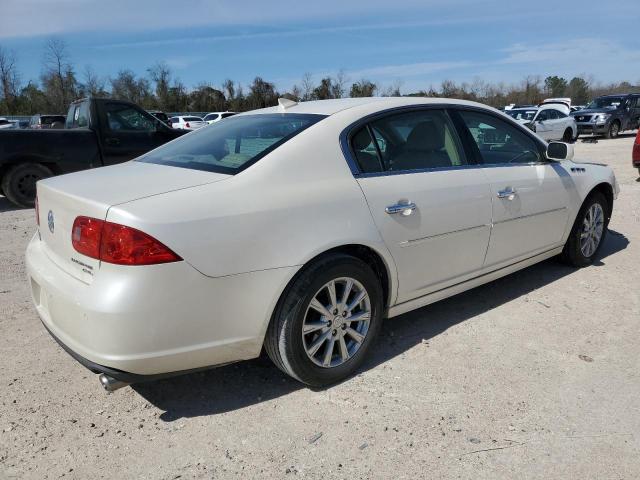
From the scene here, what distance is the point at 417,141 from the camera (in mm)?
3572

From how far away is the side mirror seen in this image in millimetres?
4277

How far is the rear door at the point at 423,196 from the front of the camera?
3156 mm

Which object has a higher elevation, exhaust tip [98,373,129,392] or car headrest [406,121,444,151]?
car headrest [406,121,444,151]

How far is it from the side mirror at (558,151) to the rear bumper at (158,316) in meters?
2.75

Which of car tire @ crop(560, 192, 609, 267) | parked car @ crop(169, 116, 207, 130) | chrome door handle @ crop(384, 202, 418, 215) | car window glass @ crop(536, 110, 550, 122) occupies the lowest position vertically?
car tire @ crop(560, 192, 609, 267)

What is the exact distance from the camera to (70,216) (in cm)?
262

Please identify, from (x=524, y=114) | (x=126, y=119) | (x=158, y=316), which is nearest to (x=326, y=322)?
(x=158, y=316)

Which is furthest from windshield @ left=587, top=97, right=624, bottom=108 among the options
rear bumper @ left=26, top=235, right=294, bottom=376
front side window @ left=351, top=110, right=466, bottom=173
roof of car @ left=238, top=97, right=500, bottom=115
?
rear bumper @ left=26, top=235, right=294, bottom=376

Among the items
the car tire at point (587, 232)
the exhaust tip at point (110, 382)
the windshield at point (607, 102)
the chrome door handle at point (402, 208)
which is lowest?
the exhaust tip at point (110, 382)

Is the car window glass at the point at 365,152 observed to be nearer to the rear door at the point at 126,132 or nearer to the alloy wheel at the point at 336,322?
the alloy wheel at the point at 336,322

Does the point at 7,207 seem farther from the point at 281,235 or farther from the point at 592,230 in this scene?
the point at 592,230

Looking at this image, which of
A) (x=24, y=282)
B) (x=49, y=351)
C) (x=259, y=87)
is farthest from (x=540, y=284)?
(x=259, y=87)

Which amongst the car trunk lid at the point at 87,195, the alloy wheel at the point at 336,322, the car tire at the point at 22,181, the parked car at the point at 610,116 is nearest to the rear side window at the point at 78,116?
the car tire at the point at 22,181

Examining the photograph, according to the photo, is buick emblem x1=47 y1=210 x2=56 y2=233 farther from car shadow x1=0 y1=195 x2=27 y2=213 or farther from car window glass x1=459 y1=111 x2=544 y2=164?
car shadow x1=0 y1=195 x2=27 y2=213
